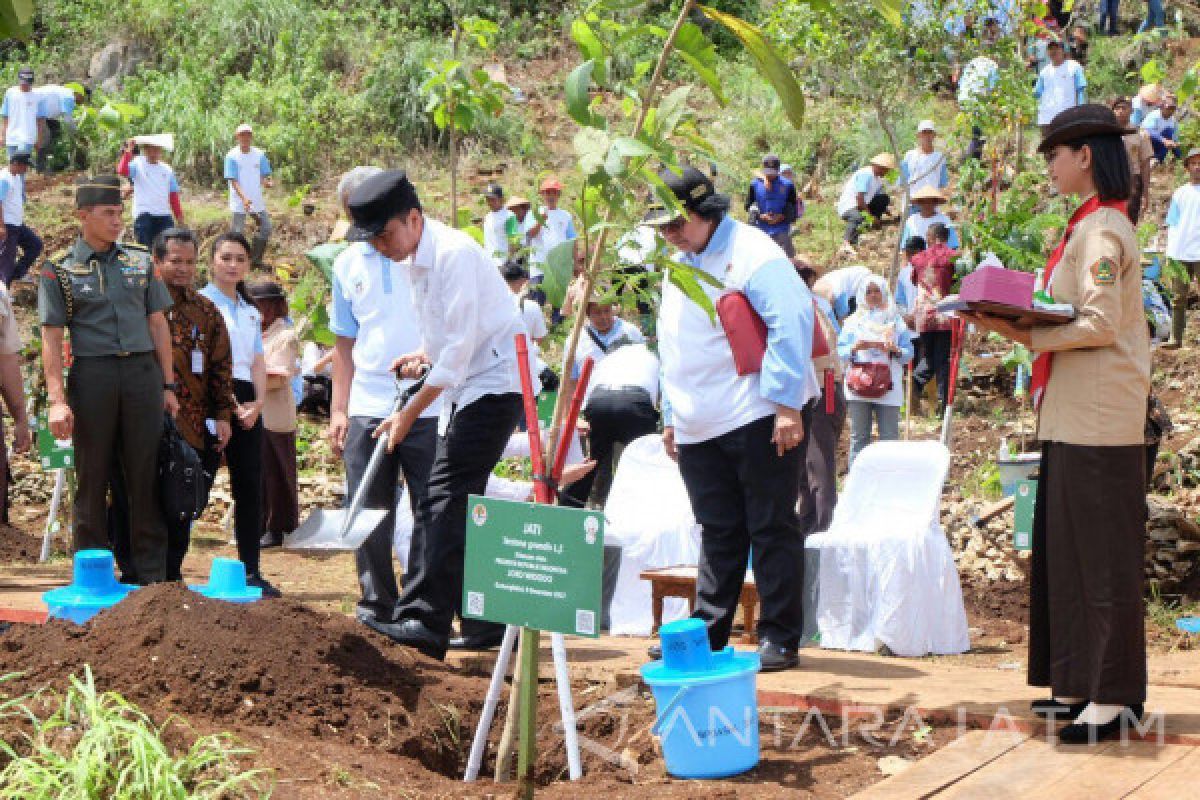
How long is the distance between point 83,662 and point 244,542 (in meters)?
3.24

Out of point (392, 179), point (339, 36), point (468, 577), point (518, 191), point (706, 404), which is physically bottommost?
point (468, 577)

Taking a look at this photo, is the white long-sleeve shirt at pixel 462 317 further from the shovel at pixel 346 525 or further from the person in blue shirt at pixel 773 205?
the person in blue shirt at pixel 773 205

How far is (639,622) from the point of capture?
840 centimetres

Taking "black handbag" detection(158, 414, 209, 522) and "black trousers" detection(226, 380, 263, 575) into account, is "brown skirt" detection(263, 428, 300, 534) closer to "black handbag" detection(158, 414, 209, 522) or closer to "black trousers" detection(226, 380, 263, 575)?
"black trousers" detection(226, 380, 263, 575)

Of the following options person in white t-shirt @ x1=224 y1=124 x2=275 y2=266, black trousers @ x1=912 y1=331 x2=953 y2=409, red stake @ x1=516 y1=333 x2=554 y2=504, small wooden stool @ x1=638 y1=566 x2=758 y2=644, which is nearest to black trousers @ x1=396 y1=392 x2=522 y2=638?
red stake @ x1=516 y1=333 x2=554 y2=504

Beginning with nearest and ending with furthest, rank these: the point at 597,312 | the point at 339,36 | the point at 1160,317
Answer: the point at 597,312, the point at 1160,317, the point at 339,36

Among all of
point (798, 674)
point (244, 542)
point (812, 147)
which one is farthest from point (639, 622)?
point (812, 147)

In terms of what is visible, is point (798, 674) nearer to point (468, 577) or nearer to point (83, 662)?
point (468, 577)

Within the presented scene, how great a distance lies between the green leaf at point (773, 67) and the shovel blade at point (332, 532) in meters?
2.70

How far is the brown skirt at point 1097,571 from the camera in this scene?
4.69 metres

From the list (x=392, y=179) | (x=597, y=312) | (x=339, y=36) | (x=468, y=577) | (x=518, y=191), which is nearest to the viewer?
(x=468, y=577)

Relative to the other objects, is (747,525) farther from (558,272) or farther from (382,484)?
(558,272)

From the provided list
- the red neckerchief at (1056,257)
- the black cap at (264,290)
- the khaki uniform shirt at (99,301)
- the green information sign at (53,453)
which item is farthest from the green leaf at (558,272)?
the green information sign at (53,453)

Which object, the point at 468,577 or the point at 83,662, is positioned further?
the point at 83,662
